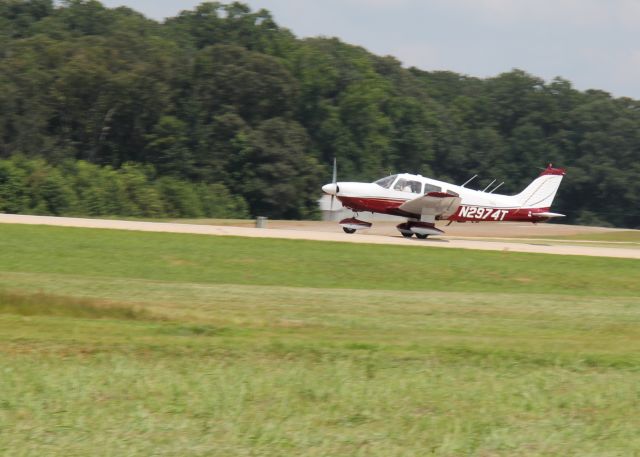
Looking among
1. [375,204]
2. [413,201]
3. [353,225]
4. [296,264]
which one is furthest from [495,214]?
[296,264]

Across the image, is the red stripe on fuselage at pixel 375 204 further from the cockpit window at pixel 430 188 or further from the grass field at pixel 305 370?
the grass field at pixel 305 370

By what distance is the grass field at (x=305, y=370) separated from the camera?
7.74 meters

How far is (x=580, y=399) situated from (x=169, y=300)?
830 cm

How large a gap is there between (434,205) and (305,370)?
74.4 feet

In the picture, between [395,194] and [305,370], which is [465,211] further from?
[305,370]

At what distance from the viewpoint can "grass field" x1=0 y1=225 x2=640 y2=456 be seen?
7742 mm

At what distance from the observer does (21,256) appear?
2194cm

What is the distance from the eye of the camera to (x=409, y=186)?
32562 mm

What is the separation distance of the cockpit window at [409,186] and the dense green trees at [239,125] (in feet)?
65.6

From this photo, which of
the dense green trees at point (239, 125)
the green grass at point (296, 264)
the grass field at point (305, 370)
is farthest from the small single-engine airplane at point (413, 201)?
the dense green trees at point (239, 125)

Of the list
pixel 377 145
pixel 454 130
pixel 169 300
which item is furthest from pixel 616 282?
pixel 454 130

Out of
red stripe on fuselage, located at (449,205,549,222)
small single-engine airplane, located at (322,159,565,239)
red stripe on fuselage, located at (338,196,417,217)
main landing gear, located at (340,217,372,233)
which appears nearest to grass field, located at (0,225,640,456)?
small single-engine airplane, located at (322,159,565,239)

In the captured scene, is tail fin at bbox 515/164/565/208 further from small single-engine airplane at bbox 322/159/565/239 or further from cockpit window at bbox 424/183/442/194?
cockpit window at bbox 424/183/442/194

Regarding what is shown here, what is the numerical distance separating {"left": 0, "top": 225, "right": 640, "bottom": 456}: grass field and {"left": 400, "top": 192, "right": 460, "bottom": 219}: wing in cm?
1176
